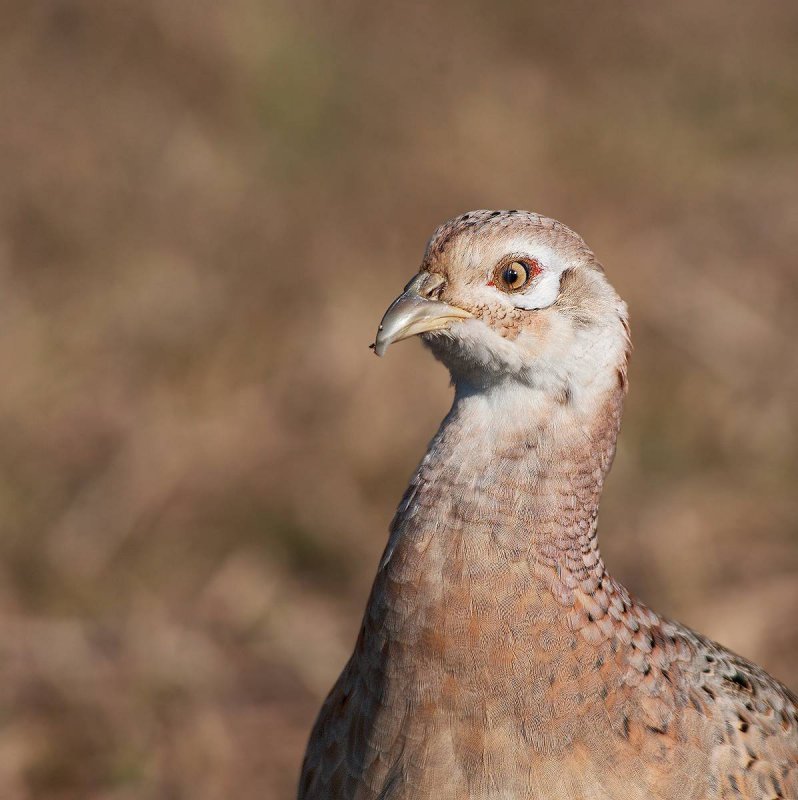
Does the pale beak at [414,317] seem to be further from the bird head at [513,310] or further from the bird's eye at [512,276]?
the bird's eye at [512,276]

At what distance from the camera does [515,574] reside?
2.91 metres

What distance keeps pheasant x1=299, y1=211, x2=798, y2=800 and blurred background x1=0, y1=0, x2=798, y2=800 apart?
253 cm

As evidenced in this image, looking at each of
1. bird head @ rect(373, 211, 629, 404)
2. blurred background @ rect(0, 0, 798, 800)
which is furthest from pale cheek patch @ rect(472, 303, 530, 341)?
blurred background @ rect(0, 0, 798, 800)

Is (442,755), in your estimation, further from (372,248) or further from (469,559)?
(372,248)

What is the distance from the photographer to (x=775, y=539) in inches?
257

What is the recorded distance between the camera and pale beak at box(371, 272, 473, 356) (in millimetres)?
2912

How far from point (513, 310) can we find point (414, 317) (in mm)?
237

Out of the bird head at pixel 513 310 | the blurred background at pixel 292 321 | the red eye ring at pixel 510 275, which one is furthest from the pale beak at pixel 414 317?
the blurred background at pixel 292 321

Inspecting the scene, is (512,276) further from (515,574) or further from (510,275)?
(515,574)

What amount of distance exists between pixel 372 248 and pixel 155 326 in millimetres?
1534

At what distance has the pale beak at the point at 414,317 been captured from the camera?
2.91 m

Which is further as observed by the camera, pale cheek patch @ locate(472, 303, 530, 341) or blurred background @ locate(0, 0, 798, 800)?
blurred background @ locate(0, 0, 798, 800)

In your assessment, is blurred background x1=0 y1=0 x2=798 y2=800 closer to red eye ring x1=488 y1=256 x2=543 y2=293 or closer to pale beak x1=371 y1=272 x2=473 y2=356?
pale beak x1=371 y1=272 x2=473 y2=356

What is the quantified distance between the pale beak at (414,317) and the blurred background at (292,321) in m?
2.91
